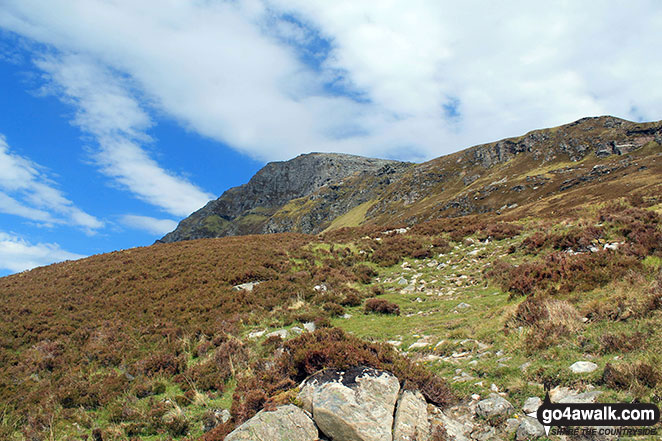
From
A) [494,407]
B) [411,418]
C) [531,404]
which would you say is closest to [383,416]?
[411,418]

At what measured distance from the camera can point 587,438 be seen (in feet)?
15.8

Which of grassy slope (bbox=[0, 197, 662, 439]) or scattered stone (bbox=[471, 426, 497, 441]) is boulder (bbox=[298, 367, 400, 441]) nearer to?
scattered stone (bbox=[471, 426, 497, 441])

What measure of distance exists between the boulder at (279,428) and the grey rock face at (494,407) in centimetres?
330

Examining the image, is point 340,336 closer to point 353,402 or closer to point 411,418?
point 353,402

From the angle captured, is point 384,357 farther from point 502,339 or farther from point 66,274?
point 66,274

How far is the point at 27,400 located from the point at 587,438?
15.1m

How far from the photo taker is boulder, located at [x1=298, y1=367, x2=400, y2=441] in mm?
5955

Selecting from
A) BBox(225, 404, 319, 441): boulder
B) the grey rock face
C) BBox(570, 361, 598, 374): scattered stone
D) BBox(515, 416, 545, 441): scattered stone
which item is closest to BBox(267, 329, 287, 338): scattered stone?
BBox(225, 404, 319, 441): boulder

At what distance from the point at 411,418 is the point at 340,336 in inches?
144

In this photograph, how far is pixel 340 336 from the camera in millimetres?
9641

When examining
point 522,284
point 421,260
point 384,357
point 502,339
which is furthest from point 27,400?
point 421,260

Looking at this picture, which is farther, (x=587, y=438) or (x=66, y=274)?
(x=66, y=274)

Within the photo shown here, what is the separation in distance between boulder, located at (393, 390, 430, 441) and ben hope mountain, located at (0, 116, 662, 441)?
0.08 feet

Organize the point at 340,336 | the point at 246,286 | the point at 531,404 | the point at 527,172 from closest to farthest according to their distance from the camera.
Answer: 1. the point at 531,404
2. the point at 340,336
3. the point at 246,286
4. the point at 527,172
